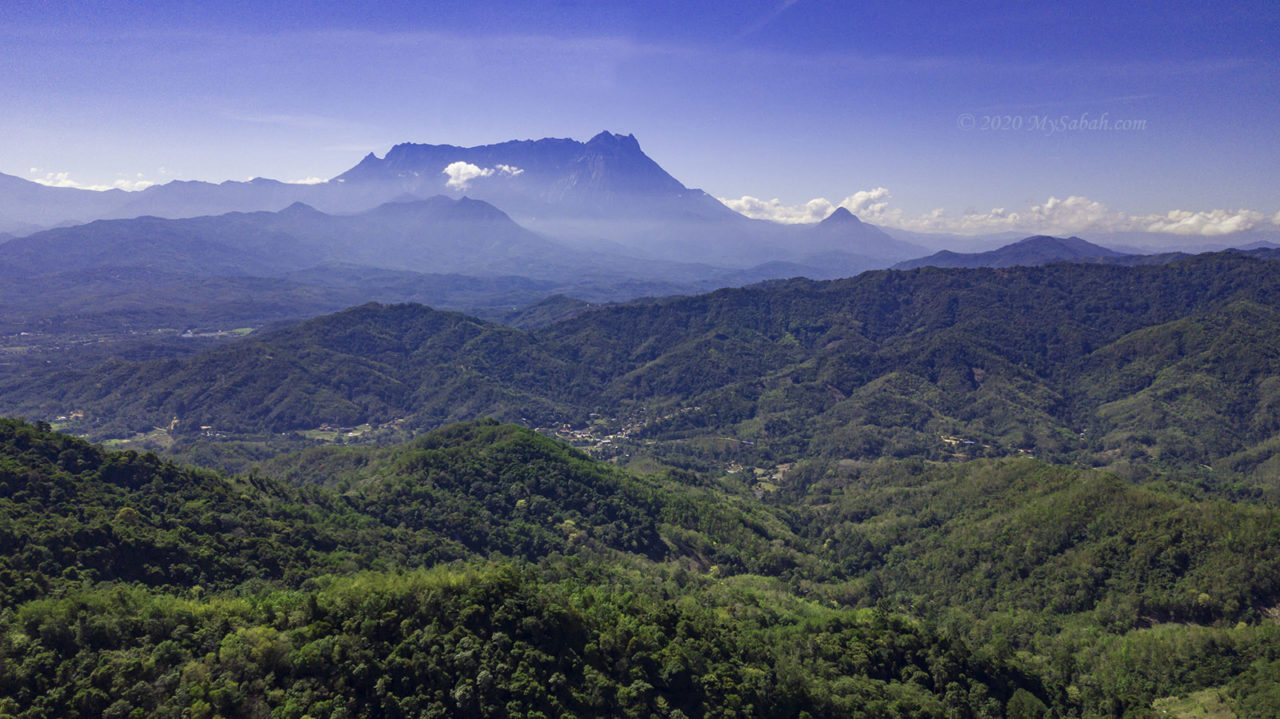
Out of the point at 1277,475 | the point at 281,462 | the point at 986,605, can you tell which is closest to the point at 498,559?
the point at 986,605

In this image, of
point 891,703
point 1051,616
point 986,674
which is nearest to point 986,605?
point 1051,616

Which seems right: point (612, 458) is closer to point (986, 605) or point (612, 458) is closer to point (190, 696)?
point (986, 605)

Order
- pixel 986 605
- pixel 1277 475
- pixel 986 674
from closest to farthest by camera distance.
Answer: pixel 986 674, pixel 986 605, pixel 1277 475

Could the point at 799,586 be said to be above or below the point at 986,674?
below

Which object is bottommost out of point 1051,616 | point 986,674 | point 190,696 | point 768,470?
point 768,470

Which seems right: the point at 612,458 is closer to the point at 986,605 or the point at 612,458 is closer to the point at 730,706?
the point at 986,605

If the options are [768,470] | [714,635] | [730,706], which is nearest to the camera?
[730,706]

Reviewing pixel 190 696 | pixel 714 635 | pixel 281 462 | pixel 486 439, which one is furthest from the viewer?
pixel 281 462

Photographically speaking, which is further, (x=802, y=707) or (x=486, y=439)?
(x=486, y=439)

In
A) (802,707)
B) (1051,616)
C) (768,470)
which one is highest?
(802,707)
